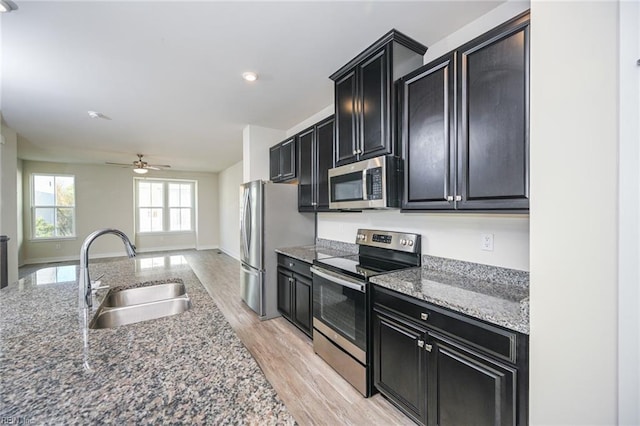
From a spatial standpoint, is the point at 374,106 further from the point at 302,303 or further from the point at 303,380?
the point at 303,380

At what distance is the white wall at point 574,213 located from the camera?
932 mm

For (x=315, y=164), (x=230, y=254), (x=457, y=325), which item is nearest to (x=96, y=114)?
(x=315, y=164)

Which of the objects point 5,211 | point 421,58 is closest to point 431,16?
point 421,58

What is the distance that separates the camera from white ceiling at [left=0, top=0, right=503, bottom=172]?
170 cm

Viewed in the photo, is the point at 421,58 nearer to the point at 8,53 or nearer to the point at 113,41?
the point at 113,41

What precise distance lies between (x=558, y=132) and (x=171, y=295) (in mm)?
2227

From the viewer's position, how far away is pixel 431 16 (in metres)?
1.76

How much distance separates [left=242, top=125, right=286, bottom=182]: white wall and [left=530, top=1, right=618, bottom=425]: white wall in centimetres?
341

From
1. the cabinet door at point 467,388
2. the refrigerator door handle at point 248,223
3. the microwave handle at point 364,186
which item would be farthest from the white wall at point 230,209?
the cabinet door at point 467,388

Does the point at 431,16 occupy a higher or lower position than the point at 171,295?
higher

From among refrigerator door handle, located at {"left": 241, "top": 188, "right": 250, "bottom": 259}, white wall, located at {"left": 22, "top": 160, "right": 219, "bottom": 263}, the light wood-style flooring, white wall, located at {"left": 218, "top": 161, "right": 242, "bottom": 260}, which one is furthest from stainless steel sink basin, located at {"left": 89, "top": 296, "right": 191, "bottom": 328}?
white wall, located at {"left": 22, "top": 160, "right": 219, "bottom": 263}

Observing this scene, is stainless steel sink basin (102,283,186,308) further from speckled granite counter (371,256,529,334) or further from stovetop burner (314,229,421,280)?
speckled granite counter (371,256,529,334)

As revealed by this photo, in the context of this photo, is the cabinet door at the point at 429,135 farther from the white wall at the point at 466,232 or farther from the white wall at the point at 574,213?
the white wall at the point at 574,213

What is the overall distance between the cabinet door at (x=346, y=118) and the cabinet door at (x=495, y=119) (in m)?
0.89
